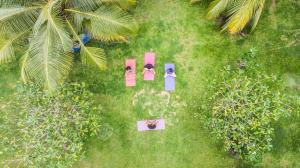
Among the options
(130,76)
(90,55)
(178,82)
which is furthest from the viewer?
(178,82)

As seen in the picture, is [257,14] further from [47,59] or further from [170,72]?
[47,59]

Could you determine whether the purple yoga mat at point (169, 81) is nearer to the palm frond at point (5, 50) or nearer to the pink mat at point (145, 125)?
the pink mat at point (145, 125)

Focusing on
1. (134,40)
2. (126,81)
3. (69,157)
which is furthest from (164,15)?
(69,157)

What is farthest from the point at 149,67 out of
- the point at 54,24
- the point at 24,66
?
the point at 24,66

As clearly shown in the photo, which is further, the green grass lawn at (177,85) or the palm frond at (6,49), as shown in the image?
the green grass lawn at (177,85)

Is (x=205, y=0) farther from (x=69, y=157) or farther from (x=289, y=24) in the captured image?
(x=69, y=157)

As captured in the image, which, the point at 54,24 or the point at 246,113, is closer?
the point at 54,24

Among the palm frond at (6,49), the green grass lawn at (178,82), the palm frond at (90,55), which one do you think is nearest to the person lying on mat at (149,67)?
the green grass lawn at (178,82)

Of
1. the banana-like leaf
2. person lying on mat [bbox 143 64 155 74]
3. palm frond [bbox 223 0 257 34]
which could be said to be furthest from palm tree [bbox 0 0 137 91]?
palm frond [bbox 223 0 257 34]
